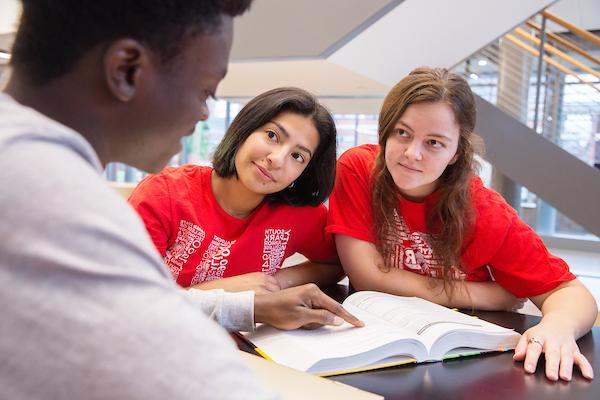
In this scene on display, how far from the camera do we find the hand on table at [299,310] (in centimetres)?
96

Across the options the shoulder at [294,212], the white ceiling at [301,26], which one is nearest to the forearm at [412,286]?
the shoulder at [294,212]

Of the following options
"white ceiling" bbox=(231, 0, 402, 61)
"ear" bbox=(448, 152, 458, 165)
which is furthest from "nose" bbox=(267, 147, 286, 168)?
"white ceiling" bbox=(231, 0, 402, 61)

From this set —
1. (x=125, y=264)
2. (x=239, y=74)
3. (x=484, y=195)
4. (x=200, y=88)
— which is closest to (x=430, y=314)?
(x=484, y=195)

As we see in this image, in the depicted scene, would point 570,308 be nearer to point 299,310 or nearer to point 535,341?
point 535,341

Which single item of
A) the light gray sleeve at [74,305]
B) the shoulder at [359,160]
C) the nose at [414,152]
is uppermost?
the light gray sleeve at [74,305]

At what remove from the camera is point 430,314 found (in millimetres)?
1111

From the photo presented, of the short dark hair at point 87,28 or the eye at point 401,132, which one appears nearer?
the short dark hair at point 87,28

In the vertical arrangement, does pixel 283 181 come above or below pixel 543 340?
above

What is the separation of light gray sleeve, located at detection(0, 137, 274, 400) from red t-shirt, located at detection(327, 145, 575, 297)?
3.78 ft

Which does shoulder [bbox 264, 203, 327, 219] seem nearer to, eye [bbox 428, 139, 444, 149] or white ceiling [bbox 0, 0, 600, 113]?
eye [bbox 428, 139, 444, 149]

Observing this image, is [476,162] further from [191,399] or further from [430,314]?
[191,399]

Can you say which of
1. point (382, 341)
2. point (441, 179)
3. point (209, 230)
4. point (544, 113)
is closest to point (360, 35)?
point (544, 113)

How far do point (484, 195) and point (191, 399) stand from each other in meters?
1.29

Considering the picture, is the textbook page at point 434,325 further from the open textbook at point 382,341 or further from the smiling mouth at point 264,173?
the smiling mouth at point 264,173
